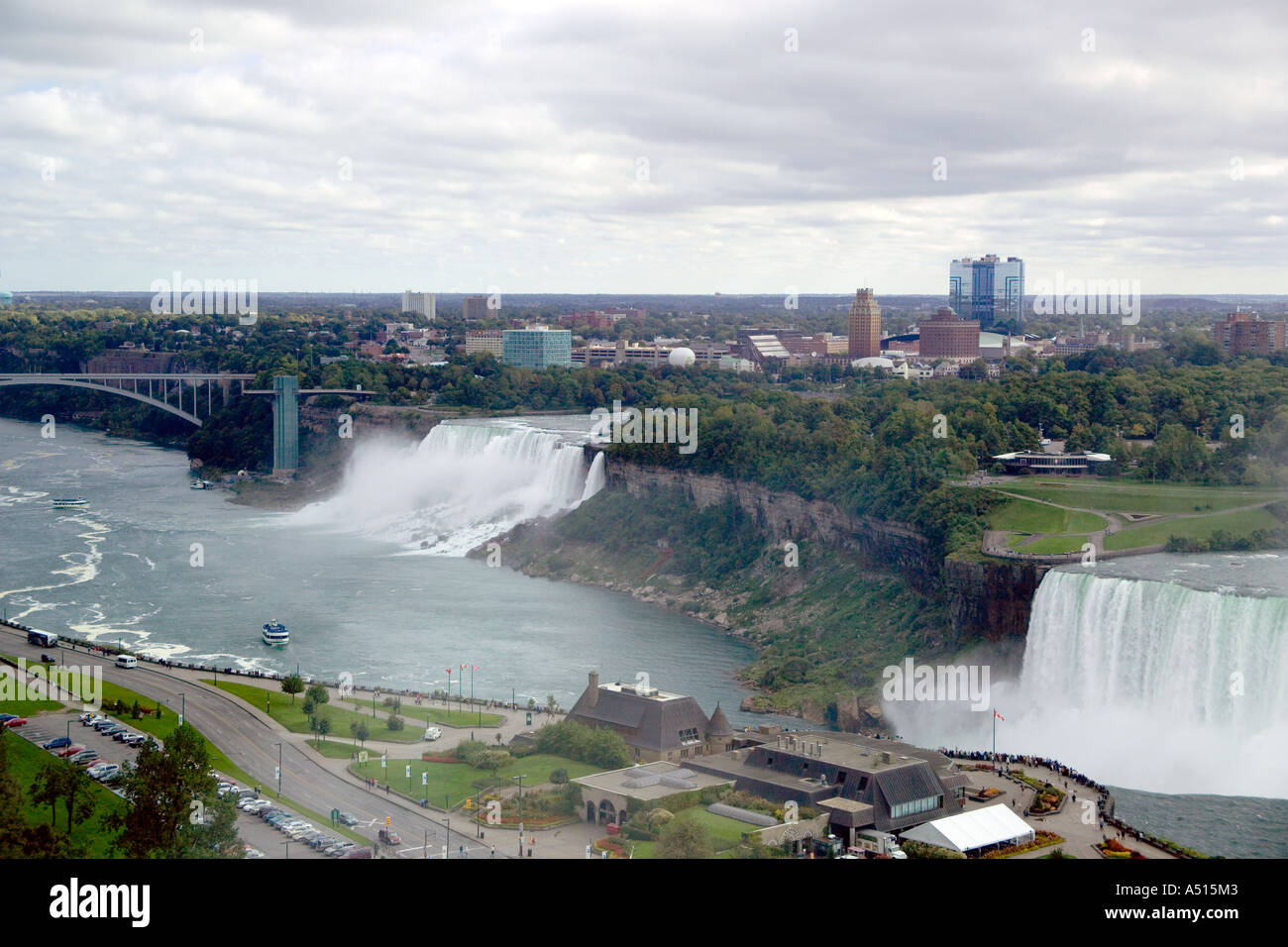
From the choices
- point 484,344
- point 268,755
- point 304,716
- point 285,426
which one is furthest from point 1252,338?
point 268,755

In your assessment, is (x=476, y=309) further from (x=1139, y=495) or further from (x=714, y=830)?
(x=714, y=830)

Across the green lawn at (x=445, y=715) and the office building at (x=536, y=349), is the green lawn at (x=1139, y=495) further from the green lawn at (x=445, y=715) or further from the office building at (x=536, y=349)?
the office building at (x=536, y=349)

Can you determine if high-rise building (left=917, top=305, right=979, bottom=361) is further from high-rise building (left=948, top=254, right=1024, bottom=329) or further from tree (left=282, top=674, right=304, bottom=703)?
tree (left=282, top=674, right=304, bottom=703)

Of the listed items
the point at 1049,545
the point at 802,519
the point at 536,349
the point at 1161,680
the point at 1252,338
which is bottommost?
the point at 1161,680

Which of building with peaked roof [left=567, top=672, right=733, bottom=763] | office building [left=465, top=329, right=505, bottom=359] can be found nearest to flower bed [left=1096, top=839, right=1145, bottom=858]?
building with peaked roof [left=567, top=672, right=733, bottom=763]

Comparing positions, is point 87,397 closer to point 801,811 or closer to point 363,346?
point 363,346

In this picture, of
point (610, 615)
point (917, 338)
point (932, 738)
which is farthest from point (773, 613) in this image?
point (917, 338)

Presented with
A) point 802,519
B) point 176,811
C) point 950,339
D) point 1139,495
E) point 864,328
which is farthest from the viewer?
point 864,328
